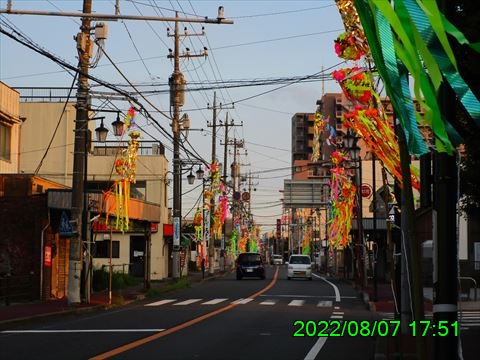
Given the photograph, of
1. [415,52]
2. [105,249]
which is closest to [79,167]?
[415,52]

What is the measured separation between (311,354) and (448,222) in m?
7.94

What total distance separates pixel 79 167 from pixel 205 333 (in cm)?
929

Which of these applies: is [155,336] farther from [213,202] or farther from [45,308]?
[213,202]

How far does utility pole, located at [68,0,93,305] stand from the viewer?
76.0 ft

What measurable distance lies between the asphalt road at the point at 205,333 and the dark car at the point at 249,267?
22888 millimetres

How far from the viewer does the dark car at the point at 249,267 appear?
162 ft

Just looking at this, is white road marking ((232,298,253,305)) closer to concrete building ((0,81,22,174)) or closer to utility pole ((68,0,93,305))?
utility pole ((68,0,93,305))

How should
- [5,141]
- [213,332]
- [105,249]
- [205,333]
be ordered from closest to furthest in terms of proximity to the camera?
[205,333]
[213,332]
[5,141]
[105,249]

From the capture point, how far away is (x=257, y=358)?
12.6m

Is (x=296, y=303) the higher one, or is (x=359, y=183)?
(x=359, y=183)

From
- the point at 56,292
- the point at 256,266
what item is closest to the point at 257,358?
the point at 56,292

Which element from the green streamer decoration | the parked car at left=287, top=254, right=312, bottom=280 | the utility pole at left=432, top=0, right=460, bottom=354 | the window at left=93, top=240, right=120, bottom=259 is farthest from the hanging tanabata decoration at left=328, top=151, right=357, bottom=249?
the green streamer decoration

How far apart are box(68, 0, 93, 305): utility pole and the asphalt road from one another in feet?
4.89

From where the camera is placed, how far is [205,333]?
16.4 metres
